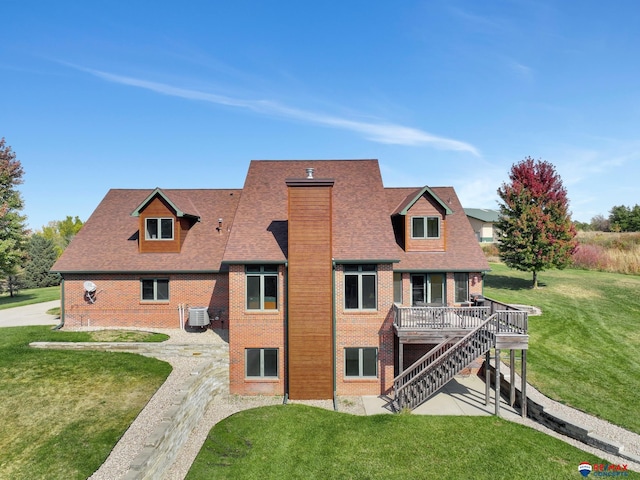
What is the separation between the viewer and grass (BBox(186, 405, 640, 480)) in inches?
380

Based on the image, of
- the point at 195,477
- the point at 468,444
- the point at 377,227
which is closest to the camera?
the point at 195,477

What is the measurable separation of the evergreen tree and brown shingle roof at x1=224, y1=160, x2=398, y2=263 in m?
36.9

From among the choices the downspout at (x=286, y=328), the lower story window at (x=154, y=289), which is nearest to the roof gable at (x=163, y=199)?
the lower story window at (x=154, y=289)

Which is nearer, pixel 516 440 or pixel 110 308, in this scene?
pixel 516 440

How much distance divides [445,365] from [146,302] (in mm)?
14733

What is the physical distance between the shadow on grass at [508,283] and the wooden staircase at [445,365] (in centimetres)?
1958

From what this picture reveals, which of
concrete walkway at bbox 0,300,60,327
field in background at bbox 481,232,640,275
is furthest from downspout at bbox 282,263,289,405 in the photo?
field in background at bbox 481,232,640,275

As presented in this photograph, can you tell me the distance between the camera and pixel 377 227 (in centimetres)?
1573

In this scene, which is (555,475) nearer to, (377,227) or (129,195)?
(377,227)

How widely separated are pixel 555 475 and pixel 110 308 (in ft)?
64.5

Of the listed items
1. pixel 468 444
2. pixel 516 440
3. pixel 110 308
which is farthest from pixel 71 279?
pixel 516 440

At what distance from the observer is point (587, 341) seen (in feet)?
63.2

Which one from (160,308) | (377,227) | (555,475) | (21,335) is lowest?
(555,475)

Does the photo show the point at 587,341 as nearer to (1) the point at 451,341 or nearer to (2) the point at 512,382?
(2) the point at 512,382
